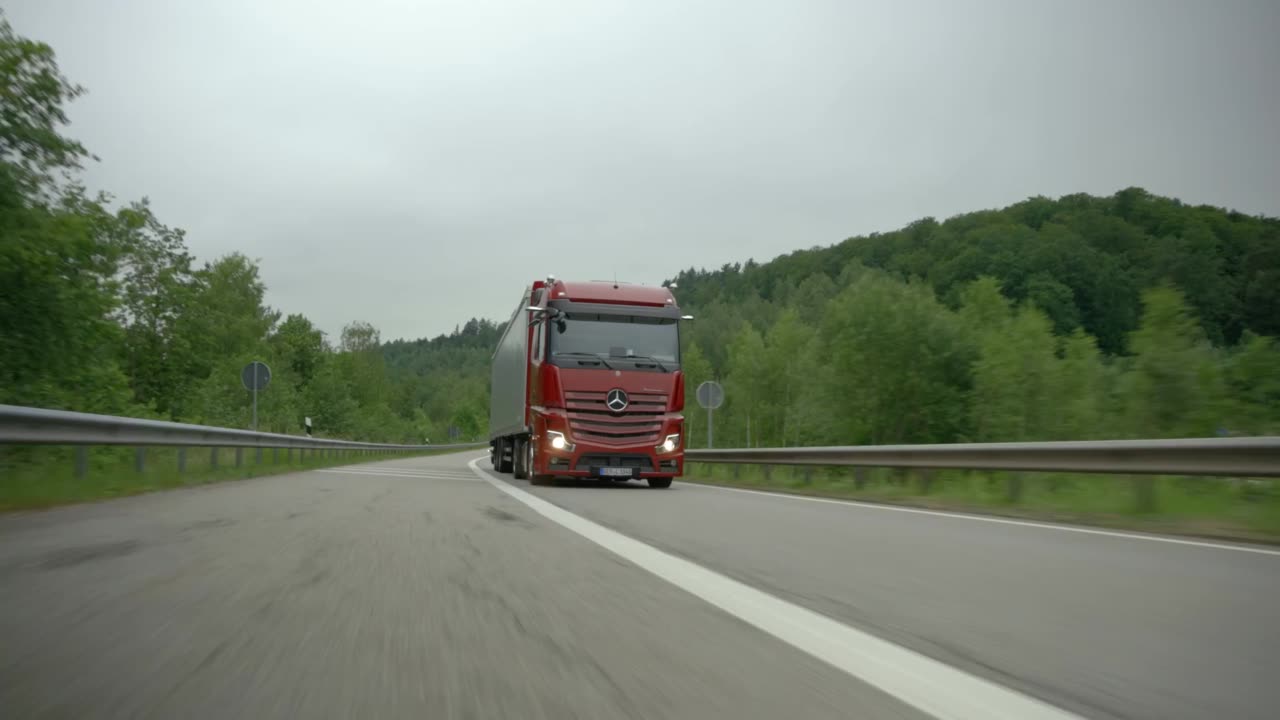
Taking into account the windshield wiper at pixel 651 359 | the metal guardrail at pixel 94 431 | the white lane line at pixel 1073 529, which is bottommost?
the white lane line at pixel 1073 529

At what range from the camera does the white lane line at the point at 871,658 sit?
2.52 m

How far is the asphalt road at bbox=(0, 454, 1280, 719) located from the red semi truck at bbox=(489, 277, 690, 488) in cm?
831

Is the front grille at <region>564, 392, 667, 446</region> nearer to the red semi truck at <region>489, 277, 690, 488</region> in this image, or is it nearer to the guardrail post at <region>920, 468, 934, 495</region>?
the red semi truck at <region>489, 277, 690, 488</region>

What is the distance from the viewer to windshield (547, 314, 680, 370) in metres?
16.0

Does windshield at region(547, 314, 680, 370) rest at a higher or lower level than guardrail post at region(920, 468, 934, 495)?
higher

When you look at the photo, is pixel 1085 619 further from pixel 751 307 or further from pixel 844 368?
pixel 751 307

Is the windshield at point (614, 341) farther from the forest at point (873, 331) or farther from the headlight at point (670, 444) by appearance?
the forest at point (873, 331)

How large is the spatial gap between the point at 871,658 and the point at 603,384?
41.8ft

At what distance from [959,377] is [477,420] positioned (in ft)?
350

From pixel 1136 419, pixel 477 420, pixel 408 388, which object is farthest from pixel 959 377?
pixel 408 388

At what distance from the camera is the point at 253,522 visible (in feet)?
24.6

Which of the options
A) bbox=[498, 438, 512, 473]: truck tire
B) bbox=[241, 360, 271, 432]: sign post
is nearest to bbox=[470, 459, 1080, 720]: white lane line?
bbox=[498, 438, 512, 473]: truck tire

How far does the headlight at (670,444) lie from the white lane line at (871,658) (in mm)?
10271

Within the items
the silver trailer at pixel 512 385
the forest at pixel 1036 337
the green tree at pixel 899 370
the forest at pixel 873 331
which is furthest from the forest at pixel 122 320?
the green tree at pixel 899 370
